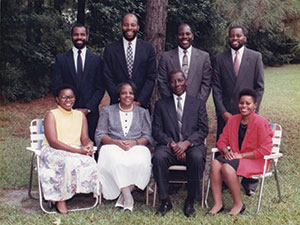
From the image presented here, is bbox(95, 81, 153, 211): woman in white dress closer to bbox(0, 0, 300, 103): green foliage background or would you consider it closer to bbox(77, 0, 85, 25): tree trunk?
bbox(0, 0, 300, 103): green foliage background

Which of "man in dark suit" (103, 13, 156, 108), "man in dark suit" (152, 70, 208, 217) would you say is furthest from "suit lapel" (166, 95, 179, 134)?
"man in dark suit" (103, 13, 156, 108)

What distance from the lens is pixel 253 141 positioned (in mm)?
5129

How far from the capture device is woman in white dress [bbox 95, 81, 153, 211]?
5180 mm

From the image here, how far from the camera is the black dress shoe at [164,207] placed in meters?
5.03

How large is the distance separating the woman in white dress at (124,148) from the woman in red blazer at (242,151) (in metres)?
→ 0.88

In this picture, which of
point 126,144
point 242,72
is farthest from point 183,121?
point 242,72

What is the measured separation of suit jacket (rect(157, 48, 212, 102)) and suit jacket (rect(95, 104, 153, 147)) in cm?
44

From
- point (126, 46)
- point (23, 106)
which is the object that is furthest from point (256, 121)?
point (23, 106)

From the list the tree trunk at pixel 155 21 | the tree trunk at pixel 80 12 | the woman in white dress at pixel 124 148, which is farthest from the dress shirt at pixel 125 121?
the tree trunk at pixel 80 12

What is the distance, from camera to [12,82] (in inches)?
526

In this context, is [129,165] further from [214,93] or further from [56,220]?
[214,93]

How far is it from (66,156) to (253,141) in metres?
2.25

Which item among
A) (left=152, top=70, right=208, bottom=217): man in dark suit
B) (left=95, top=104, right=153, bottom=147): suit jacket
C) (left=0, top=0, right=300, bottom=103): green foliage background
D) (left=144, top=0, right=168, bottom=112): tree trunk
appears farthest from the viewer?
(left=0, top=0, right=300, bottom=103): green foliage background

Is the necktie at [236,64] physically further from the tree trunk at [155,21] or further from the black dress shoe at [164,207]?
the tree trunk at [155,21]
